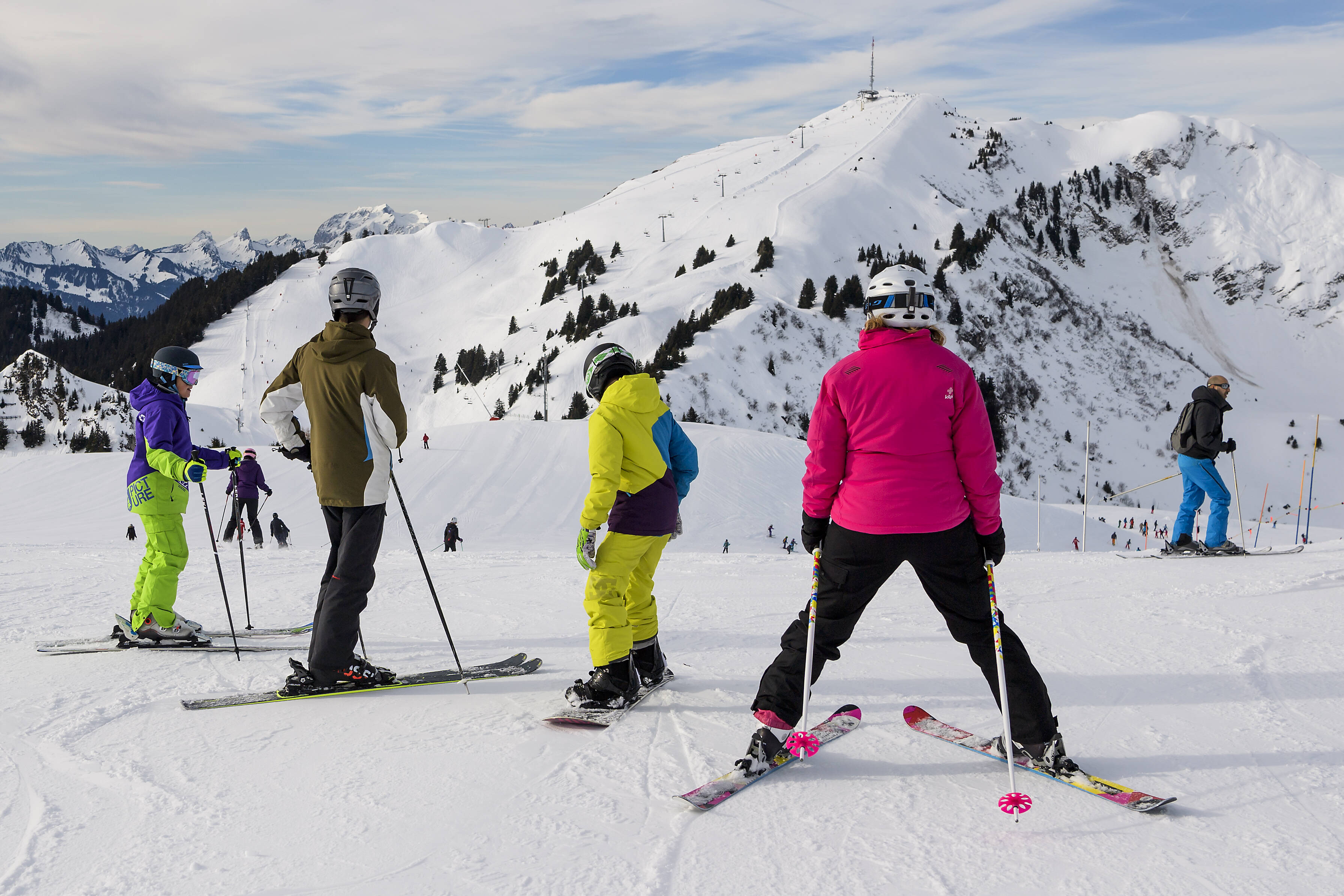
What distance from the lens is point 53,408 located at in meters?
58.8

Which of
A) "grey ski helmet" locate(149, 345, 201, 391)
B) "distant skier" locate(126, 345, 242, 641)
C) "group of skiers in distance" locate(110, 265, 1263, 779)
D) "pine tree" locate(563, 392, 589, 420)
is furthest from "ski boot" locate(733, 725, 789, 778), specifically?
"pine tree" locate(563, 392, 589, 420)

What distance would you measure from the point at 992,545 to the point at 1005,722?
68 centimetres

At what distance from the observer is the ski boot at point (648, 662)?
4.45 meters

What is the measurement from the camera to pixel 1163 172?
14350 centimetres

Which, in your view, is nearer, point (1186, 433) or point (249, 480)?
point (1186, 433)

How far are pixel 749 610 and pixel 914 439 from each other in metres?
3.80

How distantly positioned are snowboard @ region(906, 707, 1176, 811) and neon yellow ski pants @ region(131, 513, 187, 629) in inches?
187

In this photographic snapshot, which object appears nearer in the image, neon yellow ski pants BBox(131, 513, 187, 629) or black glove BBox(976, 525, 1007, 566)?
black glove BBox(976, 525, 1007, 566)

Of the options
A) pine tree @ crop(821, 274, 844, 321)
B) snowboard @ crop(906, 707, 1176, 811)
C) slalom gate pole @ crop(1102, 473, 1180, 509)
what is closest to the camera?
snowboard @ crop(906, 707, 1176, 811)

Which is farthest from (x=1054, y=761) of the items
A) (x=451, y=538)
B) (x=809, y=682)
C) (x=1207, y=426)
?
(x=451, y=538)

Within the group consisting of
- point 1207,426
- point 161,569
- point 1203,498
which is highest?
point 1207,426

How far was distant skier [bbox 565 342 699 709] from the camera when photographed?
3857 mm

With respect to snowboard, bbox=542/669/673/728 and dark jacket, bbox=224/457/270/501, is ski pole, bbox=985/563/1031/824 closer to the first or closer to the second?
snowboard, bbox=542/669/673/728

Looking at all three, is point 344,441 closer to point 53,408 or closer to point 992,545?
point 992,545
